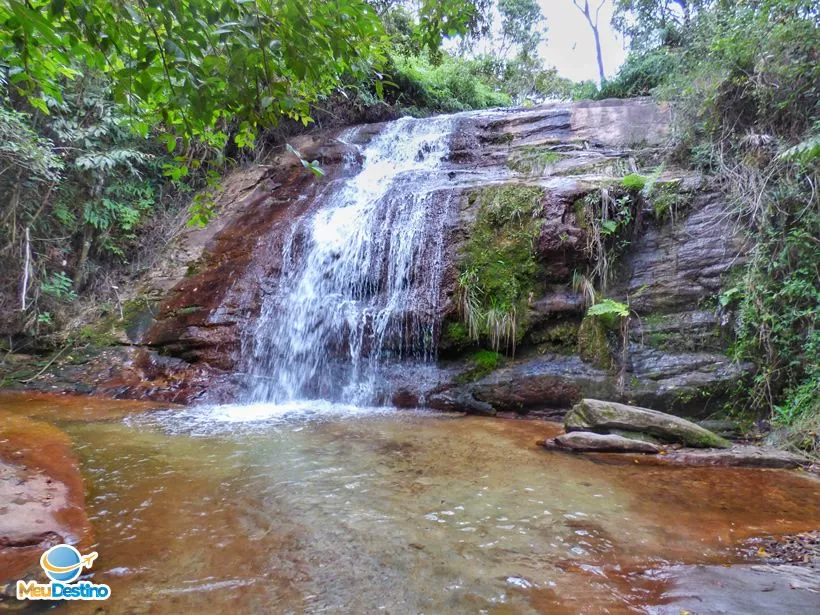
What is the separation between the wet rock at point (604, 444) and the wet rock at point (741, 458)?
223 mm

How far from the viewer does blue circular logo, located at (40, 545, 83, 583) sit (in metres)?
2.14

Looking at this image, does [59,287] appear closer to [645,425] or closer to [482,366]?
[482,366]

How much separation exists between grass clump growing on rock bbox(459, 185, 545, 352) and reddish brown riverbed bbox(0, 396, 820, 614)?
200 centimetres

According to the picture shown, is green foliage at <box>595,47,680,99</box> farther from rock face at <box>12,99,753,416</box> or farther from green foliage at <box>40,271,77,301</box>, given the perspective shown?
green foliage at <box>40,271,77,301</box>

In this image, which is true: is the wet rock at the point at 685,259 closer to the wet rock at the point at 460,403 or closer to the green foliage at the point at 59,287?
the wet rock at the point at 460,403

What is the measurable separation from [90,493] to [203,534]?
1.10 meters

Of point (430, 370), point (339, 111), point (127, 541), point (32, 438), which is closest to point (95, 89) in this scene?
point (339, 111)

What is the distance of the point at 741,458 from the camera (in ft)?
13.6

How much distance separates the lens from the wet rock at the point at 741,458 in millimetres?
4094

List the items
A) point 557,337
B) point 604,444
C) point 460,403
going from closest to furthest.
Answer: point 604,444
point 460,403
point 557,337

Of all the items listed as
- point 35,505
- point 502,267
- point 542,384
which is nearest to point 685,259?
point 502,267

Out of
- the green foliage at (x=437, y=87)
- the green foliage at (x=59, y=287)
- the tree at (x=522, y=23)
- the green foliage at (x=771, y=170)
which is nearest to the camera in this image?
the green foliage at (x=771, y=170)

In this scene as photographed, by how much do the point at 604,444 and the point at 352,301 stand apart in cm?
427

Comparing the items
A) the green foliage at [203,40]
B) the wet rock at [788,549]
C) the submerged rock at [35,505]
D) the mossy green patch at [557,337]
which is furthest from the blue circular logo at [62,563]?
the mossy green patch at [557,337]
